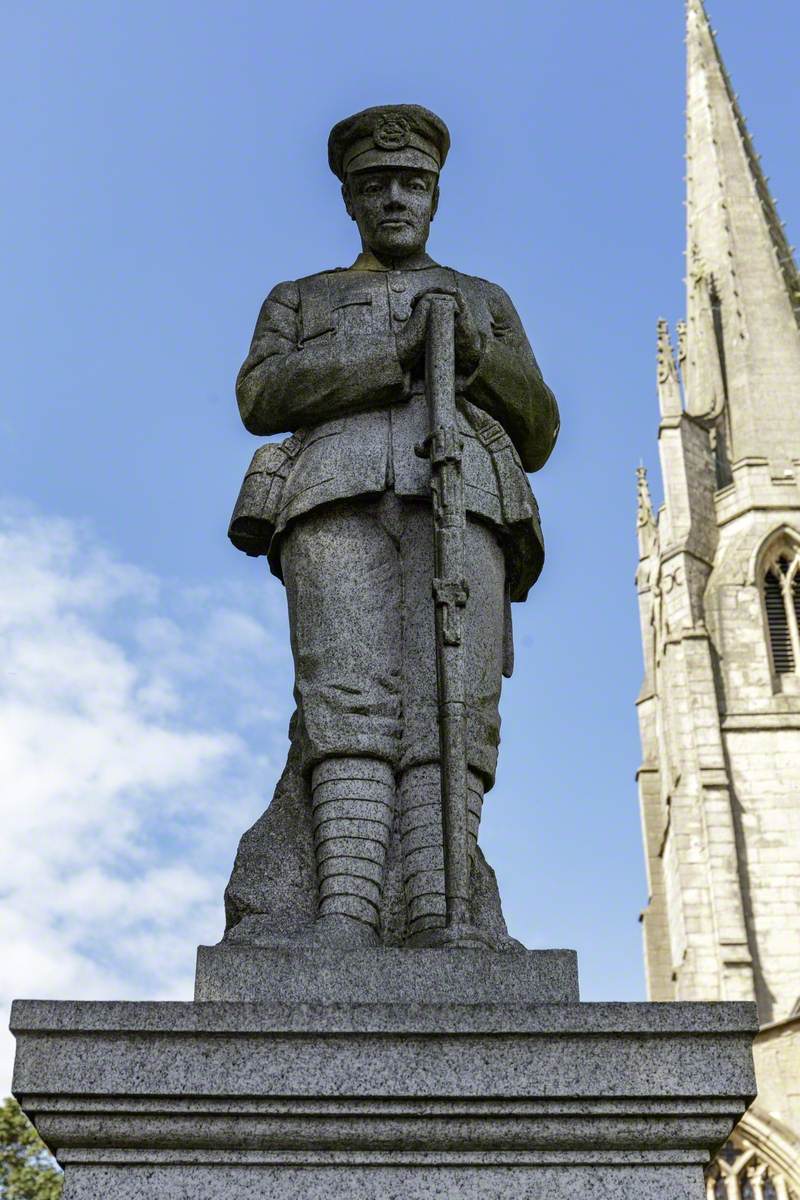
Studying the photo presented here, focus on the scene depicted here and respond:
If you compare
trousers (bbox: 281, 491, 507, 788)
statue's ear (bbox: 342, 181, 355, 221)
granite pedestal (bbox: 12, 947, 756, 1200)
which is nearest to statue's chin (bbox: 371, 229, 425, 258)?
statue's ear (bbox: 342, 181, 355, 221)

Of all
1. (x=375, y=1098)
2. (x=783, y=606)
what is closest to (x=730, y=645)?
(x=783, y=606)

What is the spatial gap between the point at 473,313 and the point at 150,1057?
Result: 8.79ft

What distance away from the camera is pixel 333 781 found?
4824mm

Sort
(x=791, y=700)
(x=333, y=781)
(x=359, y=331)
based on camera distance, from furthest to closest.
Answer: (x=791, y=700)
(x=359, y=331)
(x=333, y=781)

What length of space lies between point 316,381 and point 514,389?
25.4 inches

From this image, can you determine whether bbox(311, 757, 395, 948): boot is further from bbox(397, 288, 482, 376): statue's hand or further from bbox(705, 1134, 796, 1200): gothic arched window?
bbox(705, 1134, 796, 1200): gothic arched window

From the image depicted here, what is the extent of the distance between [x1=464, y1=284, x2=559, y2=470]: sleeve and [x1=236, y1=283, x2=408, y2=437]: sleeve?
0.97 ft

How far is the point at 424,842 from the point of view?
4.78 metres

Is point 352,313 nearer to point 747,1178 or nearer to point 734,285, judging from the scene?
point 747,1178

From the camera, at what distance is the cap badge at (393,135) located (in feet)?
18.5

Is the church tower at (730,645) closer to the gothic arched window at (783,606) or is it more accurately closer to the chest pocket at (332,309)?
the gothic arched window at (783,606)

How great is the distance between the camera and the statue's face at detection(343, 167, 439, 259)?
5695 mm

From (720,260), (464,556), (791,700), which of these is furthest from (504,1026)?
(720,260)

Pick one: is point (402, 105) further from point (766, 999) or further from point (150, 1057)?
point (766, 999)
